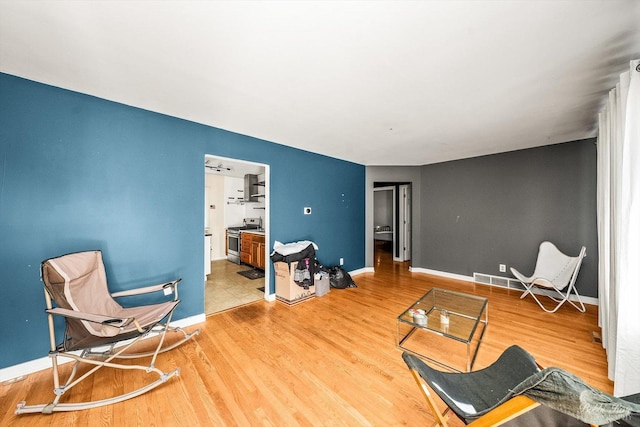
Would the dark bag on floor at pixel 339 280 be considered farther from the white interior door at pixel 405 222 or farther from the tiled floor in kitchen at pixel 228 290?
the white interior door at pixel 405 222

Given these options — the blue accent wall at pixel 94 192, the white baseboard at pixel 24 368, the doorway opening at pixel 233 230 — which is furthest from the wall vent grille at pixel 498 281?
the white baseboard at pixel 24 368

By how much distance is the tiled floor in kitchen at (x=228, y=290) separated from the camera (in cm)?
328

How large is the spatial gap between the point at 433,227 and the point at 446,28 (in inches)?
173

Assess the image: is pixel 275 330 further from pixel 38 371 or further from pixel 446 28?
pixel 446 28

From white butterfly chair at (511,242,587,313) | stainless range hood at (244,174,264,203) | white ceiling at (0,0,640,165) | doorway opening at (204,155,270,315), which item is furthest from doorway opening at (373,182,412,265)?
white ceiling at (0,0,640,165)

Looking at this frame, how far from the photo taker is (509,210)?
4156 millimetres

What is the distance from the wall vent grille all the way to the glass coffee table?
176 centimetres

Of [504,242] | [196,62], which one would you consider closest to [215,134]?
[196,62]

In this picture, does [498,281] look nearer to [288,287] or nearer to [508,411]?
[288,287]

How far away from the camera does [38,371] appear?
1935 millimetres

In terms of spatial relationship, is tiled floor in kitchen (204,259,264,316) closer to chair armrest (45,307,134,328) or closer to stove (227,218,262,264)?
stove (227,218,262,264)

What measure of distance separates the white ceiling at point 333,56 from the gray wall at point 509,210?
1356mm

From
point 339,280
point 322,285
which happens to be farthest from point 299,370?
point 339,280

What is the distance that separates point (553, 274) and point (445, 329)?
274 cm
